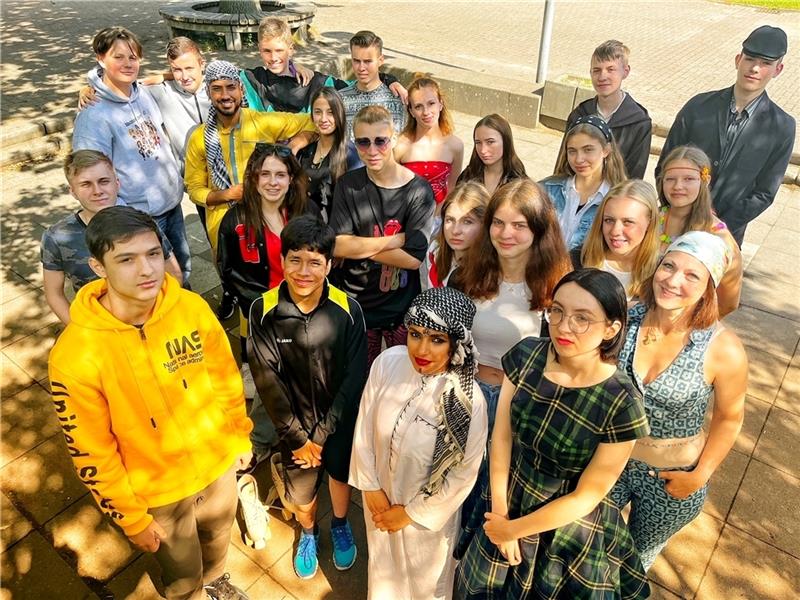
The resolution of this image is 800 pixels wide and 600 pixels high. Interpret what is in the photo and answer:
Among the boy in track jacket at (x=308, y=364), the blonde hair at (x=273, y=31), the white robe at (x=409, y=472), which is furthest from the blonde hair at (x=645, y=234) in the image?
the blonde hair at (x=273, y=31)

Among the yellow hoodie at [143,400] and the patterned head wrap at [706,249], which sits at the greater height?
the patterned head wrap at [706,249]

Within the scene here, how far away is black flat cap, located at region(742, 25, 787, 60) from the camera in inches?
166

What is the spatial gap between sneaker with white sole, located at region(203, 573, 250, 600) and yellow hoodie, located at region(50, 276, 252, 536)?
818mm

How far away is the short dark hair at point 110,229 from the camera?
236 cm

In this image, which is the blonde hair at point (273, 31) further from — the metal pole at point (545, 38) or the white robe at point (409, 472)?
the metal pole at point (545, 38)

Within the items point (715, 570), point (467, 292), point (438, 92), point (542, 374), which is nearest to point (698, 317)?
point (542, 374)

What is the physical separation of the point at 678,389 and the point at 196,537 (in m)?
2.54

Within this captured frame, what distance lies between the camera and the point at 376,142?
3.69 meters

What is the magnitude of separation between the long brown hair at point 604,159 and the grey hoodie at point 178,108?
3.17 m

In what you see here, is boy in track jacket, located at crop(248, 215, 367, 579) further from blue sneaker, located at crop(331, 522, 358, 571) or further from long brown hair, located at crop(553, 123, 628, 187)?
long brown hair, located at crop(553, 123, 628, 187)

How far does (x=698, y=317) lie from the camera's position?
2.60 metres

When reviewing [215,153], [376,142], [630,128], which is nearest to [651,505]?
[376,142]

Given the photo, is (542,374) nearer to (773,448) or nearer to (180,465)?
(180,465)


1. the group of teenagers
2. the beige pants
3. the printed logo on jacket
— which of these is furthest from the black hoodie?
the beige pants
